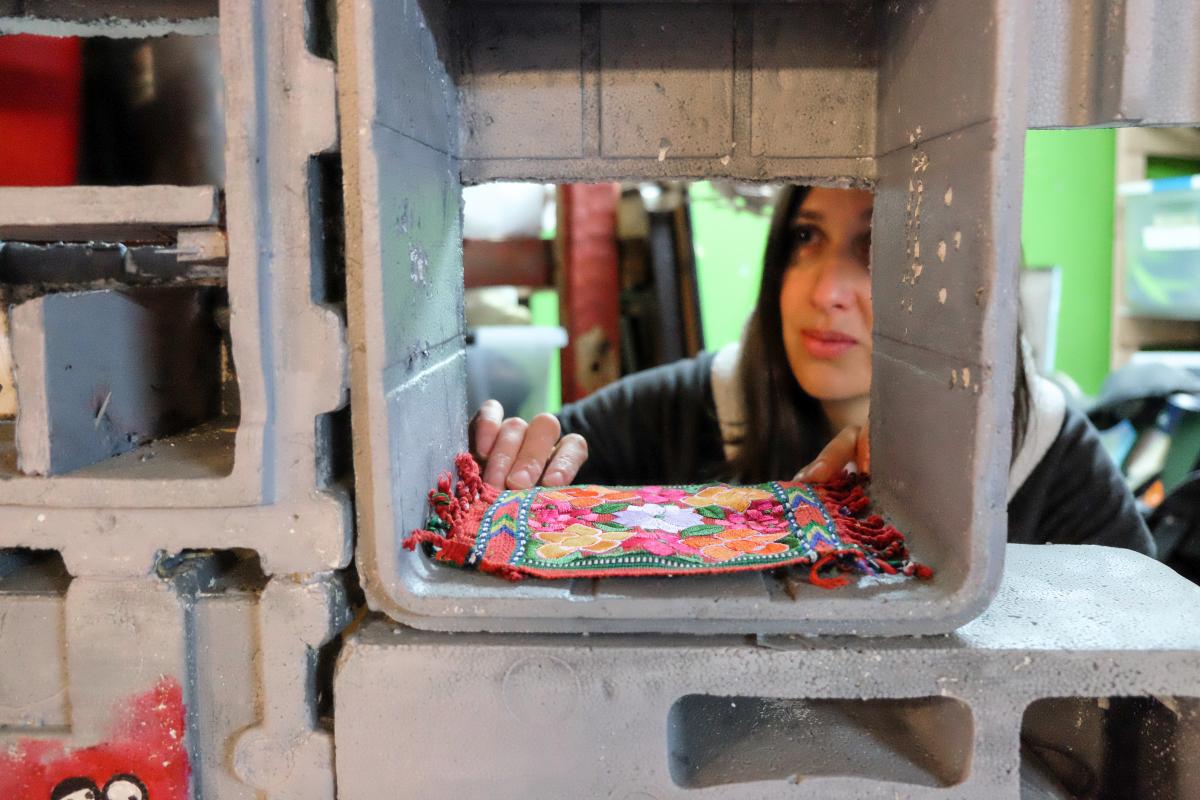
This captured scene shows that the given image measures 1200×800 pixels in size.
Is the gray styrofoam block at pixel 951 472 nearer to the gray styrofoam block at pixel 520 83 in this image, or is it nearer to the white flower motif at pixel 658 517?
the white flower motif at pixel 658 517

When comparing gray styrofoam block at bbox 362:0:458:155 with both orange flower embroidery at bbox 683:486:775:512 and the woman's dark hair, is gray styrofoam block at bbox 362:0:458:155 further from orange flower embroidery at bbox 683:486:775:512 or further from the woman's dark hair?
the woman's dark hair

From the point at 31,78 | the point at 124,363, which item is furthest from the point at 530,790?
the point at 31,78

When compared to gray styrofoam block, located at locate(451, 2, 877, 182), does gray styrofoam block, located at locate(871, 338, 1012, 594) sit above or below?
below

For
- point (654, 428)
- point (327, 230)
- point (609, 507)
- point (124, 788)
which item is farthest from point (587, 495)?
point (654, 428)

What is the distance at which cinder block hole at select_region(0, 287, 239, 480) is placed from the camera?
70 cm

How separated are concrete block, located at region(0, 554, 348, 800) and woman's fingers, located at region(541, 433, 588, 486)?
0.38 meters

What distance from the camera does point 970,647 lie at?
2.32ft

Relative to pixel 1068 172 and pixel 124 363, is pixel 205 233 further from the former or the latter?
pixel 1068 172

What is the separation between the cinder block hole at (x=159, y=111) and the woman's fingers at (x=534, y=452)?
2.05ft

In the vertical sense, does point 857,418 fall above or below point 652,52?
below

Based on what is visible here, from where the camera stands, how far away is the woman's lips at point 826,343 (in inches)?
59.1

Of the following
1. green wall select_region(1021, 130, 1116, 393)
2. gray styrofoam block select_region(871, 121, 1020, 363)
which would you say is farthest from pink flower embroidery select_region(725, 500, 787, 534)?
green wall select_region(1021, 130, 1116, 393)

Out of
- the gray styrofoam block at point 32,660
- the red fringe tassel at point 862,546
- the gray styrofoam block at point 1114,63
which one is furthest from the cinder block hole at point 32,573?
the gray styrofoam block at point 1114,63

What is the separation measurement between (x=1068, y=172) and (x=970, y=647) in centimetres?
313
